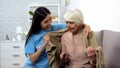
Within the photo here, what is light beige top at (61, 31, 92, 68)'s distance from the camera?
2236mm

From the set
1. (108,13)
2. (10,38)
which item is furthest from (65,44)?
(10,38)

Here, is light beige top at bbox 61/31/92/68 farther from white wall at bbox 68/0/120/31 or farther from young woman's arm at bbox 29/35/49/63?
white wall at bbox 68/0/120/31

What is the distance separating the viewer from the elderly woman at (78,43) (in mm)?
2230

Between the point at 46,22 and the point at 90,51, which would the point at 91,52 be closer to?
the point at 90,51

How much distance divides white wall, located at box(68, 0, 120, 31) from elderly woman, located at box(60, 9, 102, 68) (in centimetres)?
80

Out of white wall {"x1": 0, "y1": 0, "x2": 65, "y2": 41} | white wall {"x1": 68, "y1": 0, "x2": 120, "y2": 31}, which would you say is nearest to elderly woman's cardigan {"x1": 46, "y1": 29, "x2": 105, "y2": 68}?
white wall {"x1": 68, "y1": 0, "x2": 120, "y2": 31}

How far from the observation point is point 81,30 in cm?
236

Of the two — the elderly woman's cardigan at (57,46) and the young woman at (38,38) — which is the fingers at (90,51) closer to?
the elderly woman's cardigan at (57,46)

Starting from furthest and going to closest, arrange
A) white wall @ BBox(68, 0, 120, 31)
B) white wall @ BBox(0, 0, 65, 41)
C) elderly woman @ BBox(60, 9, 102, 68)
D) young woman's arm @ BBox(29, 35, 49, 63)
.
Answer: white wall @ BBox(0, 0, 65, 41), white wall @ BBox(68, 0, 120, 31), young woman's arm @ BBox(29, 35, 49, 63), elderly woman @ BBox(60, 9, 102, 68)

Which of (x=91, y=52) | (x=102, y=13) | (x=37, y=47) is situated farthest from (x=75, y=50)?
(x=102, y=13)

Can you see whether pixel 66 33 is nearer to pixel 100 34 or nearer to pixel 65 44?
pixel 65 44

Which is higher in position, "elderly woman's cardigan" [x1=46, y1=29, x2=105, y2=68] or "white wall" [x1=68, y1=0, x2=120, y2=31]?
"white wall" [x1=68, y1=0, x2=120, y2=31]

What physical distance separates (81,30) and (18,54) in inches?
122

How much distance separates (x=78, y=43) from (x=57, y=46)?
248mm
